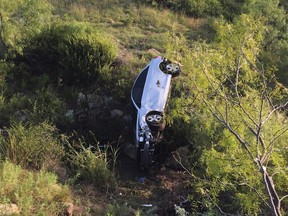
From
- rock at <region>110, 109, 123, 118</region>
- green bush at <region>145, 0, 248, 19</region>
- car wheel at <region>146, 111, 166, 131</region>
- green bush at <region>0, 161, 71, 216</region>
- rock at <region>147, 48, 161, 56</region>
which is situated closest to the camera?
green bush at <region>0, 161, 71, 216</region>

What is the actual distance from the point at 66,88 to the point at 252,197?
5084mm

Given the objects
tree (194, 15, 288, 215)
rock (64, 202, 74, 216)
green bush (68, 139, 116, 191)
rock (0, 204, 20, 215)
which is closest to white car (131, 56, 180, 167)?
green bush (68, 139, 116, 191)

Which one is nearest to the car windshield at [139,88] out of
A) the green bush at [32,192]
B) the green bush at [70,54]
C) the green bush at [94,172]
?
the green bush at [70,54]

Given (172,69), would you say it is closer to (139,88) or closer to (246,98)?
(139,88)

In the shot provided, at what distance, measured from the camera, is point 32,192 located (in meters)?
4.99

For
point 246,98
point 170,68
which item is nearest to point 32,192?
point 246,98

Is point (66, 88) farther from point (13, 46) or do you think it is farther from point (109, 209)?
point (109, 209)

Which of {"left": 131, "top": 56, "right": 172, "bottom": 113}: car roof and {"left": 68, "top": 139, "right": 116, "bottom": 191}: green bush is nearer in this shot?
{"left": 68, "top": 139, "right": 116, "bottom": 191}: green bush

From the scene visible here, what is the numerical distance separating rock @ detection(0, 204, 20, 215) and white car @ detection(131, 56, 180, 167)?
2696 mm

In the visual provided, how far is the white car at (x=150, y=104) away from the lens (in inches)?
270

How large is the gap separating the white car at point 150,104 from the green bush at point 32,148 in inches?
54.0

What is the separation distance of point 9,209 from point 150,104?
3401 millimetres

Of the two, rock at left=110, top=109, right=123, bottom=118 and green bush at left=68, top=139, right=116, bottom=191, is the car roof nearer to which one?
rock at left=110, top=109, right=123, bottom=118

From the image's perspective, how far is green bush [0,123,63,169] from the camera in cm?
612
